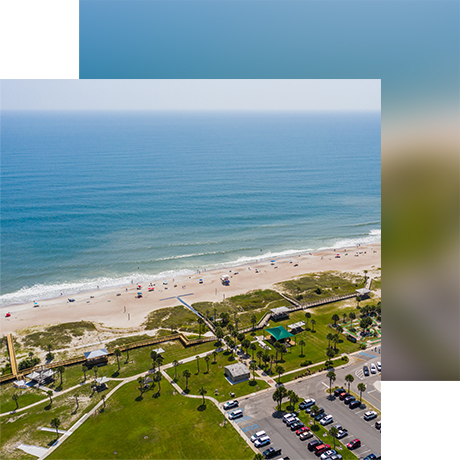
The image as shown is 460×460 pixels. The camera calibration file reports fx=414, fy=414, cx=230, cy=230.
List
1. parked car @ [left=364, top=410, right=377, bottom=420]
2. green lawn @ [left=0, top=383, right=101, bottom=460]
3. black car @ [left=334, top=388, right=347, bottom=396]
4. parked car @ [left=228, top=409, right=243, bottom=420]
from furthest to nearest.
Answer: black car @ [left=334, top=388, right=347, bottom=396]
parked car @ [left=228, top=409, right=243, bottom=420]
parked car @ [left=364, top=410, right=377, bottom=420]
green lawn @ [left=0, top=383, right=101, bottom=460]

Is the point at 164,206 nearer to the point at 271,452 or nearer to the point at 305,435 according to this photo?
the point at 305,435

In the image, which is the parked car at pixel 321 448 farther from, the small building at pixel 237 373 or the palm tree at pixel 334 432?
the small building at pixel 237 373

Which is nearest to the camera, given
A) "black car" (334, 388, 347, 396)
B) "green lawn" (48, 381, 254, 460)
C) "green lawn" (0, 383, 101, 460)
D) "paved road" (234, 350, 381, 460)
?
"green lawn" (48, 381, 254, 460)

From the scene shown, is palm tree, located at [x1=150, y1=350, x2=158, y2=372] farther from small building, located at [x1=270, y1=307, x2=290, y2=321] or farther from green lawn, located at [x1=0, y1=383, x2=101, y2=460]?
small building, located at [x1=270, y1=307, x2=290, y2=321]

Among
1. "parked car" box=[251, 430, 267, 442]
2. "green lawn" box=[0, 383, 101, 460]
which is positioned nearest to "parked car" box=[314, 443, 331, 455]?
"parked car" box=[251, 430, 267, 442]

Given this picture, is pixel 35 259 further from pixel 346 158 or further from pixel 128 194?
pixel 346 158

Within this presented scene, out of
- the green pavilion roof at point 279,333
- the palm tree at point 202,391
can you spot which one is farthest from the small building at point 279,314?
the palm tree at point 202,391

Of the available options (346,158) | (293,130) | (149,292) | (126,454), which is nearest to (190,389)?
(126,454)
